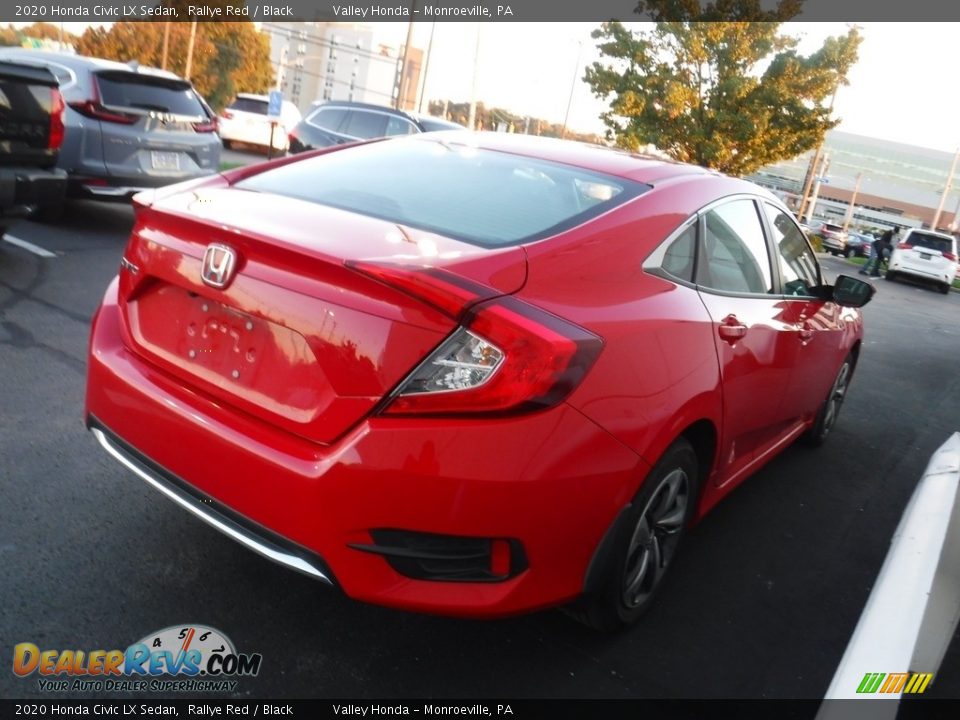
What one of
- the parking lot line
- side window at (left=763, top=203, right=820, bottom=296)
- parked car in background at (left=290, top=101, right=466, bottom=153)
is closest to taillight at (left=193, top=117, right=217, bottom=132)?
the parking lot line

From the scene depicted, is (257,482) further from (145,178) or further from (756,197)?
(145,178)

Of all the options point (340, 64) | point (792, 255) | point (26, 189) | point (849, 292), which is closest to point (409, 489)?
point (792, 255)

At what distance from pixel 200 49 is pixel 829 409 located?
6053 cm

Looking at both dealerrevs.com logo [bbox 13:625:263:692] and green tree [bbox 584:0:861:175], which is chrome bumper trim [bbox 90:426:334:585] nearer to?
dealerrevs.com logo [bbox 13:625:263:692]

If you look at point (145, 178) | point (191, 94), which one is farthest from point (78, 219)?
point (191, 94)

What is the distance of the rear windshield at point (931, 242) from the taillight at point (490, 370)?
2550 centimetres

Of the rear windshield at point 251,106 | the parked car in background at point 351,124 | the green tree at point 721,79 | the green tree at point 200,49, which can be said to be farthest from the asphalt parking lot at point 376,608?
the green tree at point 200,49

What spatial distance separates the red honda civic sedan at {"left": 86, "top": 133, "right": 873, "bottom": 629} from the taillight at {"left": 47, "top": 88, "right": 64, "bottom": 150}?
4153mm

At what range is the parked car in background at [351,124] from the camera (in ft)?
Result: 42.6

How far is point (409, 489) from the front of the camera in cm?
222

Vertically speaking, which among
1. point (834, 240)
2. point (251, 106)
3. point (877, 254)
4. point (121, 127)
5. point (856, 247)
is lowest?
point (856, 247)

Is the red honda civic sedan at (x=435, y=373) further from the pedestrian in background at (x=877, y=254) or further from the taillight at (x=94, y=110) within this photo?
the pedestrian in background at (x=877, y=254)

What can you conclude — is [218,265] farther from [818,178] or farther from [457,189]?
[818,178]

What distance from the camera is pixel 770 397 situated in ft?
12.3
